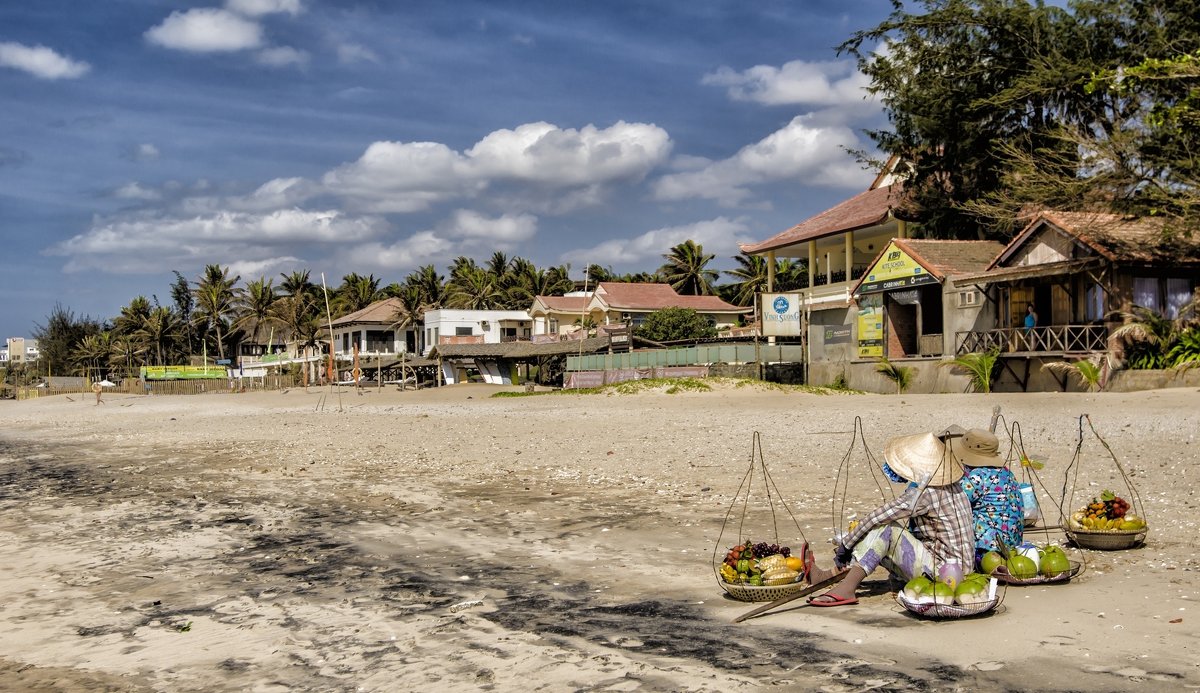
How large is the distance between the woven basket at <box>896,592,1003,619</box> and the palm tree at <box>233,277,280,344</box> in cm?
9172

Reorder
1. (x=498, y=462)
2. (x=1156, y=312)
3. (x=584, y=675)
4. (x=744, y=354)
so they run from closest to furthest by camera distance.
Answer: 1. (x=584, y=675)
2. (x=498, y=462)
3. (x=1156, y=312)
4. (x=744, y=354)

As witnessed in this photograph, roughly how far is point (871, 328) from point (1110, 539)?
2729cm

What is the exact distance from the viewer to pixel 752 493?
12656 mm

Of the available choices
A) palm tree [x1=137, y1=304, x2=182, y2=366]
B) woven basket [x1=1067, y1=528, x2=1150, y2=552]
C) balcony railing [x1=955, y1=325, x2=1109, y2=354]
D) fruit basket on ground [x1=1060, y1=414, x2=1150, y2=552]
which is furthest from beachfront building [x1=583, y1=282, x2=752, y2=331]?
woven basket [x1=1067, y1=528, x2=1150, y2=552]

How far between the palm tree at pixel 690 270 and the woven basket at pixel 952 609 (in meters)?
74.5

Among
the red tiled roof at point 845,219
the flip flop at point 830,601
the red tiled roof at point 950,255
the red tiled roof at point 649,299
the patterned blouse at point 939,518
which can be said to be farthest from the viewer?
the red tiled roof at point 649,299

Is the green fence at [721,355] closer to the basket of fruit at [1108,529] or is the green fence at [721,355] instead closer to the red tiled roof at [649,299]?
the red tiled roof at [649,299]

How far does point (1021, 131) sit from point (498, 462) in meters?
26.7

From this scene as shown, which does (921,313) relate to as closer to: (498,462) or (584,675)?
(498,462)

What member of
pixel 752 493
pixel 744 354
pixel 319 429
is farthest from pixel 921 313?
pixel 752 493

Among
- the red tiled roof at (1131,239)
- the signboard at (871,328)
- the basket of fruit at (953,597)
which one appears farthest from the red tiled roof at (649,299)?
the basket of fruit at (953,597)

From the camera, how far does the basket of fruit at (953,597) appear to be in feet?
20.9

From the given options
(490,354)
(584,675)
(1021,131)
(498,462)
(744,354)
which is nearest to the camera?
(584,675)

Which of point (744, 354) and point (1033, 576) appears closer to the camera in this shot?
point (1033, 576)
